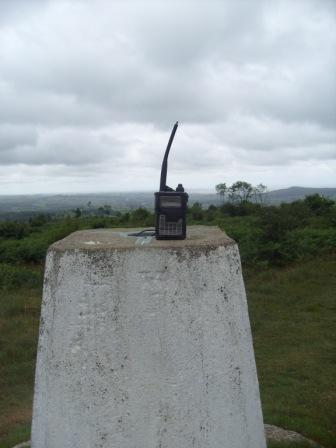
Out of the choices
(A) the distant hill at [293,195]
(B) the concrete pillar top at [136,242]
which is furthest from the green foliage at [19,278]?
(A) the distant hill at [293,195]

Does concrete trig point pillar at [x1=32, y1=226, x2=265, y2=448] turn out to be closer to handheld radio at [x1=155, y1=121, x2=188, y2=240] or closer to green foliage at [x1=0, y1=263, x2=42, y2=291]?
handheld radio at [x1=155, y1=121, x2=188, y2=240]

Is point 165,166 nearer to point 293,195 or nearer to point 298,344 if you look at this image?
point 298,344

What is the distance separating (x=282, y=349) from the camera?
746 cm

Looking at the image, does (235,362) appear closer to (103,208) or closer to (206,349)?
(206,349)

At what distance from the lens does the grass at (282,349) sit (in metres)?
4.96

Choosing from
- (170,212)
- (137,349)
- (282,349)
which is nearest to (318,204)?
(282,349)

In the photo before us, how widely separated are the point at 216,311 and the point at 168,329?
0.87ft

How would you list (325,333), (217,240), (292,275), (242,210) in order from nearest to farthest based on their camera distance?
(217,240) < (325,333) < (292,275) < (242,210)

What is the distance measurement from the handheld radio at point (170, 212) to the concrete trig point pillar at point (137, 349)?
0.71 feet

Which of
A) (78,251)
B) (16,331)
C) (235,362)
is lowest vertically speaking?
(16,331)

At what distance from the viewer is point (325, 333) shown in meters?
8.07

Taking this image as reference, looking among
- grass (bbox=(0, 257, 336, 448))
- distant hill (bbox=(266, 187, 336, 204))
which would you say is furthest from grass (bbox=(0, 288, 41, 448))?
distant hill (bbox=(266, 187, 336, 204))

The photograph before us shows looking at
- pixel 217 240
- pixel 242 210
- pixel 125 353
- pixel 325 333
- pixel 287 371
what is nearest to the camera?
pixel 125 353

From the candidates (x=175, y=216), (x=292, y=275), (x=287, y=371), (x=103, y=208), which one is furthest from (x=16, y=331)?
(x=103, y=208)
